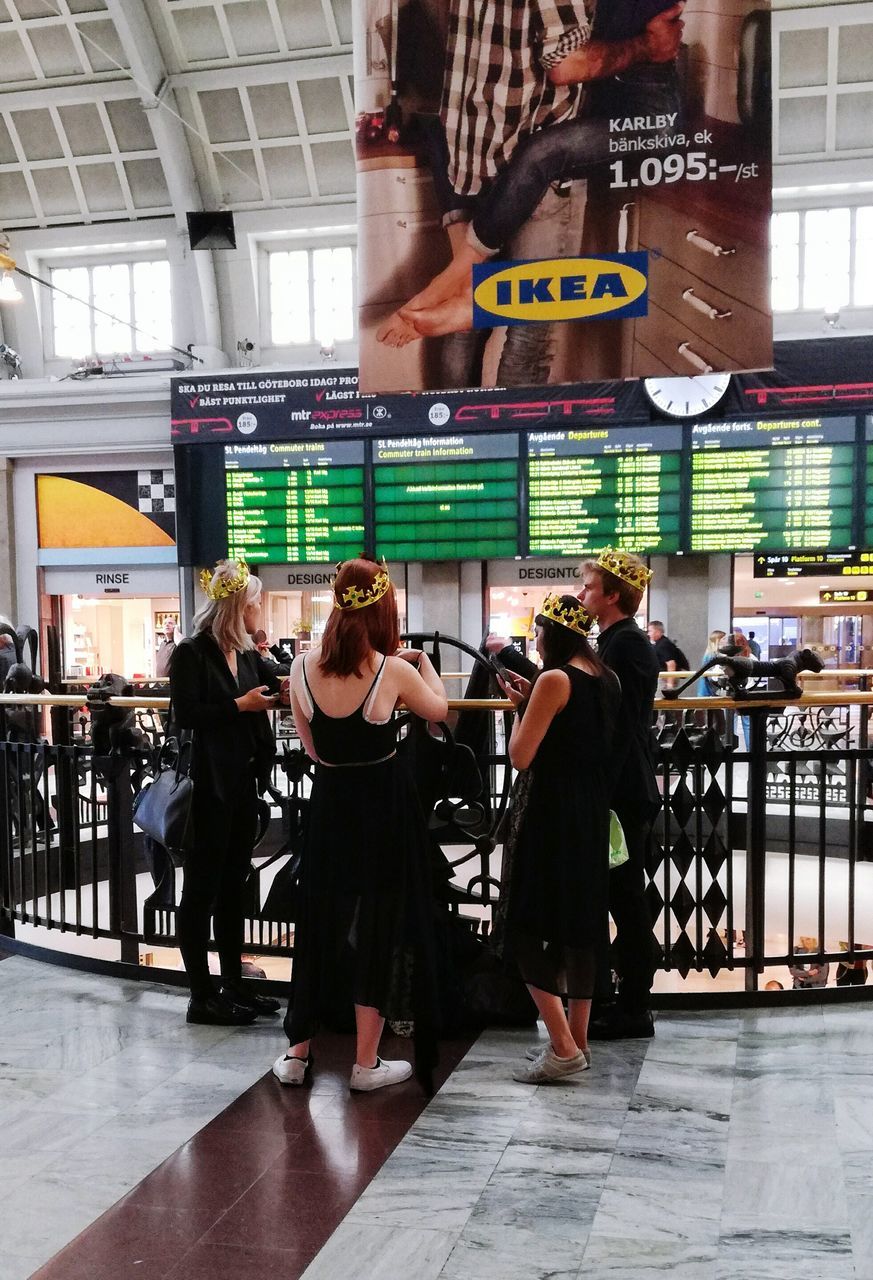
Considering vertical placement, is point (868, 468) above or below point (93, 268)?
below

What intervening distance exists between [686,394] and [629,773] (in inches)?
363

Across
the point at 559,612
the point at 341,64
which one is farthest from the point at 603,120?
the point at 341,64

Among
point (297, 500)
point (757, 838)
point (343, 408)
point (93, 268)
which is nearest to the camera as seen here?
point (757, 838)

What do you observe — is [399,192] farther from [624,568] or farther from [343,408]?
[343,408]

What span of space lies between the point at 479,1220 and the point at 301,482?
1158 cm

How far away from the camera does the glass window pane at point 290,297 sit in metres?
15.1

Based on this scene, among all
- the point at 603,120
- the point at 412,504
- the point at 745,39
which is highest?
the point at 745,39

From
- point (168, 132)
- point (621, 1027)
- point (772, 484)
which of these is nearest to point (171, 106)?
point (168, 132)

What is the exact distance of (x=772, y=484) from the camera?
12.2 meters

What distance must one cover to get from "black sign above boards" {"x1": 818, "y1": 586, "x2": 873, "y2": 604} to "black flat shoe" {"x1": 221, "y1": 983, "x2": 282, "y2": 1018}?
10122 mm

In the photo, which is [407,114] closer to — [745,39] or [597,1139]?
[745,39]

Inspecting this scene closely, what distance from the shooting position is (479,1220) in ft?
8.95

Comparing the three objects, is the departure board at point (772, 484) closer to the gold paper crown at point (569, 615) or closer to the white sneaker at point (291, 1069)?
the gold paper crown at point (569, 615)

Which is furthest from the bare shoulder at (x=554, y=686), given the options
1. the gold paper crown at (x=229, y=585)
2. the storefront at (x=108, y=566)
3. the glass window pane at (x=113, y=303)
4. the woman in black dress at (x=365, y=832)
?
the glass window pane at (x=113, y=303)
